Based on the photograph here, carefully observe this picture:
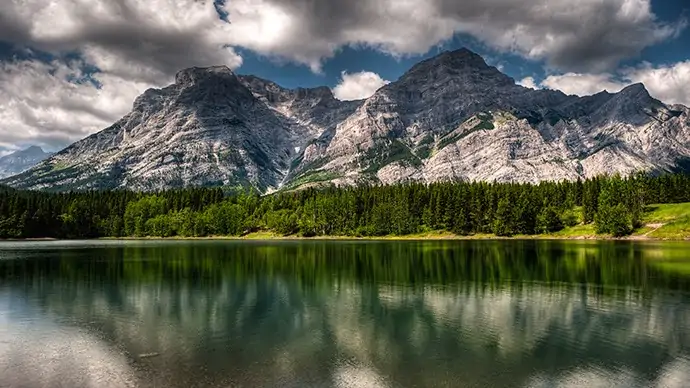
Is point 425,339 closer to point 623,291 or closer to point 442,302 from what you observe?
point 442,302

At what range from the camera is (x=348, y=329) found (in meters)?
39.2

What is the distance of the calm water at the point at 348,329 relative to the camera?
91.0ft

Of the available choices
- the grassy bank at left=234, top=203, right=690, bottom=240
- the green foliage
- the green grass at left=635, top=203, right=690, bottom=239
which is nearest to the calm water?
the green grass at left=635, top=203, right=690, bottom=239

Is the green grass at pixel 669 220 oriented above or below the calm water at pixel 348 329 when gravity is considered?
above

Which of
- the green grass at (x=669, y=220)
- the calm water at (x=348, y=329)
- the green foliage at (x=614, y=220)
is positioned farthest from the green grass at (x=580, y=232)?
the calm water at (x=348, y=329)

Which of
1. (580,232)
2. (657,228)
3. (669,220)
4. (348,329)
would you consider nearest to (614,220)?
(657,228)

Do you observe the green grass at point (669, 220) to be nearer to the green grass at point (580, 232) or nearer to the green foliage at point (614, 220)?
the green foliage at point (614, 220)

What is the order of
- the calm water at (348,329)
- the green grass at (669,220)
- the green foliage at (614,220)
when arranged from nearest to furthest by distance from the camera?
the calm water at (348,329) → the green grass at (669,220) → the green foliage at (614,220)

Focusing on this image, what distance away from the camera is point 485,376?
27281 mm

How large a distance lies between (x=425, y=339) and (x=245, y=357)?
43.9ft

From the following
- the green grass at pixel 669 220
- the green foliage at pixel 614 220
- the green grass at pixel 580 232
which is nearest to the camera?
the green grass at pixel 669 220

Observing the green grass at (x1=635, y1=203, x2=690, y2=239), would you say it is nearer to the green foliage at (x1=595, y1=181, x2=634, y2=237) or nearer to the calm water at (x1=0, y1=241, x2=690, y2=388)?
the green foliage at (x1=595, y1=181, x2=634, y2=237)

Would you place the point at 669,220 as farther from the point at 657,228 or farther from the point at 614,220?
the point at 614,220

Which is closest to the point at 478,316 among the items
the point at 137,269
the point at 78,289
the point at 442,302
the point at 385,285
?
the point at 442,302
